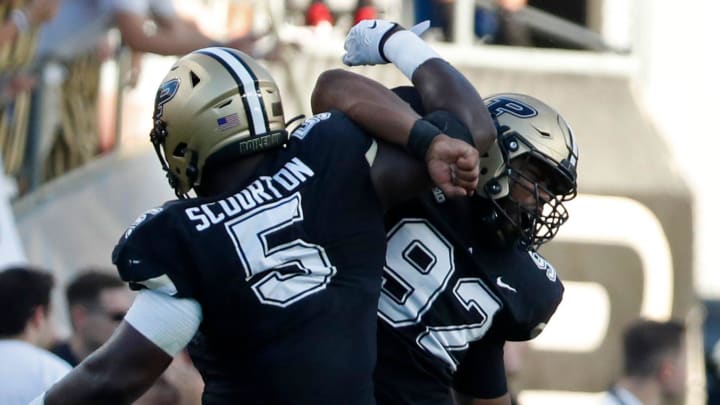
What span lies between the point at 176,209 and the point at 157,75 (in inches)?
231

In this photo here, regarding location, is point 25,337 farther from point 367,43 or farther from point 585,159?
point 585,159

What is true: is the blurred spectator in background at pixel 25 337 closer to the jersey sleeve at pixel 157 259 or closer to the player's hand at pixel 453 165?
the jersey sleeve at pixel 157 259

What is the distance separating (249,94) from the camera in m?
3.66

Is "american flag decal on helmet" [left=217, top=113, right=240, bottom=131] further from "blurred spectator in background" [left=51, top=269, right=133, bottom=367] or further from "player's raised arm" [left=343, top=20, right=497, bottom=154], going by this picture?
"blurred spectator in background" [left=51, top=269, right=133, bottom=367]

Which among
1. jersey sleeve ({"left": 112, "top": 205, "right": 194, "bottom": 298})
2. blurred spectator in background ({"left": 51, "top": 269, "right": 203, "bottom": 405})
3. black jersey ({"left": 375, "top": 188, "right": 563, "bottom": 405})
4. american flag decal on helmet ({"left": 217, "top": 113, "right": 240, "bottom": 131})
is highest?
american flag decal on helmet ({"left": 217, "top": 113, "right": 240, "bottom": 131})

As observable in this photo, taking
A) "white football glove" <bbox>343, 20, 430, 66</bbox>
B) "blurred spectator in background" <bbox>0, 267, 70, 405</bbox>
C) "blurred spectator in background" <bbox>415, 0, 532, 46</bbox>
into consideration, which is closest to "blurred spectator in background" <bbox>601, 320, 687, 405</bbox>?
"blurred spectator in background" <bbox>0, 267, 70, 405</bbox>

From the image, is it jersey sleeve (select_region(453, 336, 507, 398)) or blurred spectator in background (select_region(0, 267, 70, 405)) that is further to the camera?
blurred spectator in background (select_region(0, 267, 70, 405))

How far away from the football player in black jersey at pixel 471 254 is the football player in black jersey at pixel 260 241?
201 mm

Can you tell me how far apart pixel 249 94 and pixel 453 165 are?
0.48 m

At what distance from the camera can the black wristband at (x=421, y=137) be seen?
11.8ft

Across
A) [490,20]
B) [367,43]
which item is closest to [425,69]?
[367,43]

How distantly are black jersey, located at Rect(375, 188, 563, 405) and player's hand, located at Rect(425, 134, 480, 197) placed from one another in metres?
0.40

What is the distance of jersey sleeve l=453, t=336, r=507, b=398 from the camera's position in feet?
13.9

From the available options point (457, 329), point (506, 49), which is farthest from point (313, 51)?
point (457, 329)
